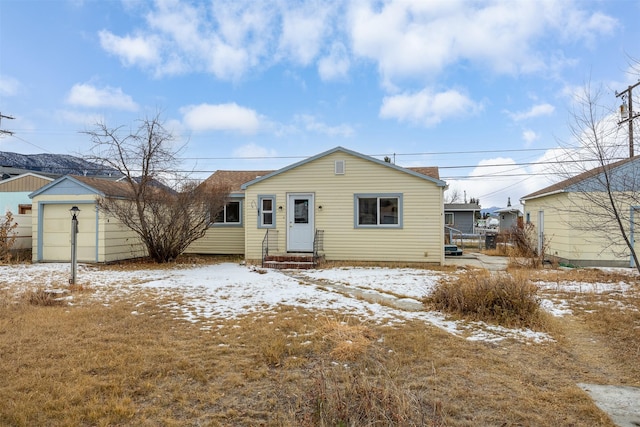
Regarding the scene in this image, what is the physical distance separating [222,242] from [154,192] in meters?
4.04

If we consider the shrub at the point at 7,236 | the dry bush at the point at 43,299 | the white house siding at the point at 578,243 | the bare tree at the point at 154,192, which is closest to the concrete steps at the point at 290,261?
the bare tree at the point at 154,192

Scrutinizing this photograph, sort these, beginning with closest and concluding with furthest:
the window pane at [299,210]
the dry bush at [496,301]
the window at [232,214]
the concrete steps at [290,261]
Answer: the dry bush at [496,301] → the concrete steps at [290,261] → the window pane at [299,210] → the window at [232,214]

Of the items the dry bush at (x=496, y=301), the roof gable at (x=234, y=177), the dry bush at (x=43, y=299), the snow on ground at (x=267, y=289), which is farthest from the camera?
the roof gable at (x=234, y=177)

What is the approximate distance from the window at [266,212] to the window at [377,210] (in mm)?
3129

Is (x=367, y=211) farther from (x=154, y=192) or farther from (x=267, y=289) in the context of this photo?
(x=154, y=192)

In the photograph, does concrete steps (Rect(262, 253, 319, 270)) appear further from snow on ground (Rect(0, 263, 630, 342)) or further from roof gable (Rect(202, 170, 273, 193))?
roof gable (Rect(202, 170, 273, 193))

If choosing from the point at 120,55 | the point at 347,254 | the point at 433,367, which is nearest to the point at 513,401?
the point at 433,367

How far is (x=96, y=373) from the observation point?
386cm

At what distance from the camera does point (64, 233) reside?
13320 millimetres

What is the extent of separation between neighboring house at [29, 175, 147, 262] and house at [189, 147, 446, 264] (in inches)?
190

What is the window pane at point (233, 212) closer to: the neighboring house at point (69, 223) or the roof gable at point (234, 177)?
the roof gable at point (234, 177)

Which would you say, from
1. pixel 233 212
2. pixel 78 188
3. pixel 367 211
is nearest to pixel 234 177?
pixel 233 212

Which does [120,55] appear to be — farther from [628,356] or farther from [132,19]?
[628,356]

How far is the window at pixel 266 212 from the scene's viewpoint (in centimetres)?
1388
